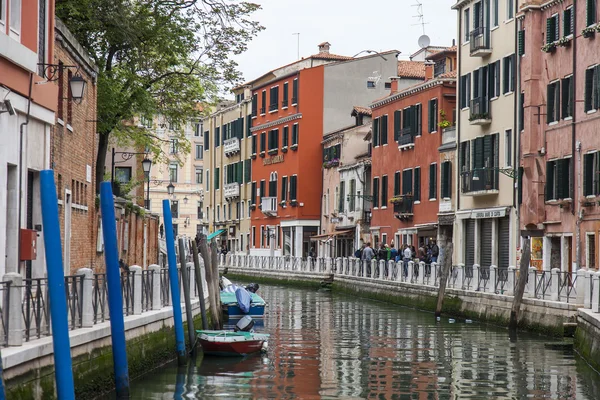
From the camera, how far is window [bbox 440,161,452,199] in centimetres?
4997

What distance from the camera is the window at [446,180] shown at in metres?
50.0

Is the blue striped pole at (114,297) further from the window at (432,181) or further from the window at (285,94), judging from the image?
the window at (285,94)

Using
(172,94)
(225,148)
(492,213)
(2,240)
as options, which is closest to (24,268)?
(2,240)

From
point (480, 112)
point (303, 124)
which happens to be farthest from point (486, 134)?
point (303, 124)

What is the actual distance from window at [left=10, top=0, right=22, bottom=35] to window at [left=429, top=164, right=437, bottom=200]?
33.8 meters

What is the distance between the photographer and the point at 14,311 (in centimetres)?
1319

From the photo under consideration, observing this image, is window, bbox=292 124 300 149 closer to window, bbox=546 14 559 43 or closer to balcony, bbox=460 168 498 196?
balcony, bbox=460 168 498 196

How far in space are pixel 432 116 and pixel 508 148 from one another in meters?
8.99

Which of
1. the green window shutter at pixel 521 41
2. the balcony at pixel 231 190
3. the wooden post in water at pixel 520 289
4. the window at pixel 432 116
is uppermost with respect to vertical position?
the green window shutter at pixel 521 41

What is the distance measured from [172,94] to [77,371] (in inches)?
888

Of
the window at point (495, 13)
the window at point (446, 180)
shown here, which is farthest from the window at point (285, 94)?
the window at point (495, 13)

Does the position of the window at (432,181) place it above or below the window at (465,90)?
below

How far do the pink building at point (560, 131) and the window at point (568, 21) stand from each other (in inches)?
1.6

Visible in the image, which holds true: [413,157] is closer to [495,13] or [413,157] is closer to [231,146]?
[495,13]
